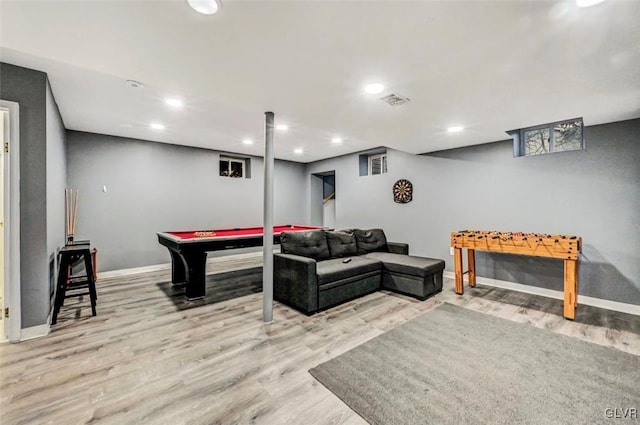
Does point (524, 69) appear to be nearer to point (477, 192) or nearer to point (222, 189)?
point (477, 192)

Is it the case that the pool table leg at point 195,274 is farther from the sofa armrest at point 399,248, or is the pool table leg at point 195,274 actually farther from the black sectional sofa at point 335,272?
the sofa armrest at point 399,248

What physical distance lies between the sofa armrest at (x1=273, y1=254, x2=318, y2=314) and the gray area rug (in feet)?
2.94

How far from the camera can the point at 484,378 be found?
2.02m

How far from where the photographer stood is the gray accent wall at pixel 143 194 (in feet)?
15.6

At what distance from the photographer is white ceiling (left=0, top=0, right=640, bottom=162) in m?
1.50

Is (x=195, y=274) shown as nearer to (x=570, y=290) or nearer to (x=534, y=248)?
(x=534, y=248)

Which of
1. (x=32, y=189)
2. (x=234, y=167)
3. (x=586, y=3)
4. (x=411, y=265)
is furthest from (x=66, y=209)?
(x=586, y=3)

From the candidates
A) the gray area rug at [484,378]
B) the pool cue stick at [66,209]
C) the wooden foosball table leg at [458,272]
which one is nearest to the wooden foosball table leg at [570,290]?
the gray area rug at [484,378]

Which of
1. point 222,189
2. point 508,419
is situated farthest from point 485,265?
point 222,189

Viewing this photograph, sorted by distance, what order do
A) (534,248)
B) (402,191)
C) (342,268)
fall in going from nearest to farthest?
(534,248) → (342,268) → (402,191)

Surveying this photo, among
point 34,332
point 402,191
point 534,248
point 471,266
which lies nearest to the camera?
point 34,332

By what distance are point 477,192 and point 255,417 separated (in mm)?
4499

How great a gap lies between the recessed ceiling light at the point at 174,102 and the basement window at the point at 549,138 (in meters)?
4.46

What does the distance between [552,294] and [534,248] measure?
1.09 meters
